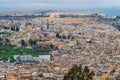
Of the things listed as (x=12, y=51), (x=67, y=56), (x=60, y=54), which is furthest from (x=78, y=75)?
(x=12, y=51)

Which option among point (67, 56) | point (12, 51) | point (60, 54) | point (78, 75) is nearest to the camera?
point (78, 75)

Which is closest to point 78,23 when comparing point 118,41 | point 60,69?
point 118,41

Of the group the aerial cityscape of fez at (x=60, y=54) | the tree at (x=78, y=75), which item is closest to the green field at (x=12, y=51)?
the aerial cityscape of fez at (x=60, y=54)

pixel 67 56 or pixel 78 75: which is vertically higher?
pixel 78 75

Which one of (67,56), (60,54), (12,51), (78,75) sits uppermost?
(78,75)

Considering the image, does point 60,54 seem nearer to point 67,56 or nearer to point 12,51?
point 67,56

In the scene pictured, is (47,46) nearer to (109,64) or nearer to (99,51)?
(99,51)

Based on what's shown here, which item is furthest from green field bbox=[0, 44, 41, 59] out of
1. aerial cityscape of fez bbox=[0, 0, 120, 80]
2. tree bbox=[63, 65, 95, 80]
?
tree bbox=[63, 65, 95, 80]

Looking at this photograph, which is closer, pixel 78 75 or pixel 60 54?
pixel 78 75

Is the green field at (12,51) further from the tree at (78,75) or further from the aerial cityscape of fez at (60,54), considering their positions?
the tree at (78,75)
